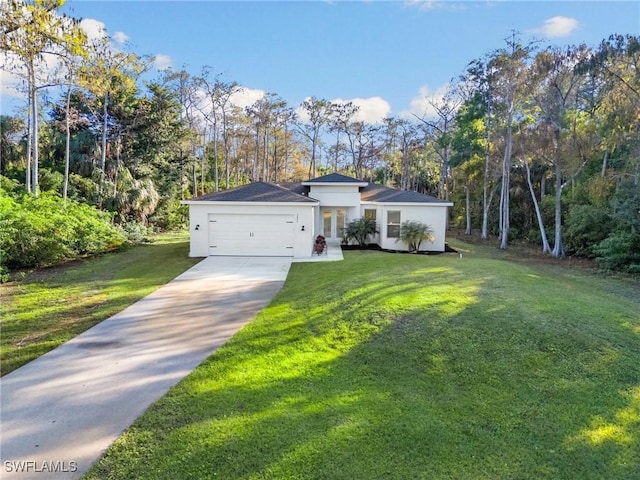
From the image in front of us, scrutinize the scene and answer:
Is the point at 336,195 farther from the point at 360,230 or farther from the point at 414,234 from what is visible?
the point at 414,234

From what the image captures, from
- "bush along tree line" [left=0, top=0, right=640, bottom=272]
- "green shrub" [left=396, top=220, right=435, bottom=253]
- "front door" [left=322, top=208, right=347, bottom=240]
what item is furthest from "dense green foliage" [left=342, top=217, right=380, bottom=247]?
"bush along tree line" [left=0, top=0, right=640, bottom=272]

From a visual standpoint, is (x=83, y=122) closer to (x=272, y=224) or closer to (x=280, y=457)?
(x=272, y=224)

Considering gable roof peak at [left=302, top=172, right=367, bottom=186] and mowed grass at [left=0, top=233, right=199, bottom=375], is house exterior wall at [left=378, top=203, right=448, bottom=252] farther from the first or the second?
mowed grass at [left=0, top=233, right=199, bottom=375]

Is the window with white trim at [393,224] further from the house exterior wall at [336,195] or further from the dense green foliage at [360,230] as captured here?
the house exterior wall at [336,195]

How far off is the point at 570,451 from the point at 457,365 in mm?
1762

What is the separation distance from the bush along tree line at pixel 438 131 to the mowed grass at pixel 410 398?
7907 millimetres

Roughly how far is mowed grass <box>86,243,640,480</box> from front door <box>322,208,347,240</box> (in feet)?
41.5

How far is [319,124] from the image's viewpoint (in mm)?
42156

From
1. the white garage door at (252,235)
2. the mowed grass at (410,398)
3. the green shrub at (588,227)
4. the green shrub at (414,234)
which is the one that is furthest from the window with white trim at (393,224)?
the mowed grass at (410,398)

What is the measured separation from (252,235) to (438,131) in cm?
2689

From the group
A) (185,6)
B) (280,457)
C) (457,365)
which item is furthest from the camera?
(185,6)

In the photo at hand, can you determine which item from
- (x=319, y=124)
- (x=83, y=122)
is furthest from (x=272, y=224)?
(x=319, y=124)

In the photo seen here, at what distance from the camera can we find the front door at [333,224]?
20.7 metres

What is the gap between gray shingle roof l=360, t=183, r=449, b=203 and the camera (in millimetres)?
18692
